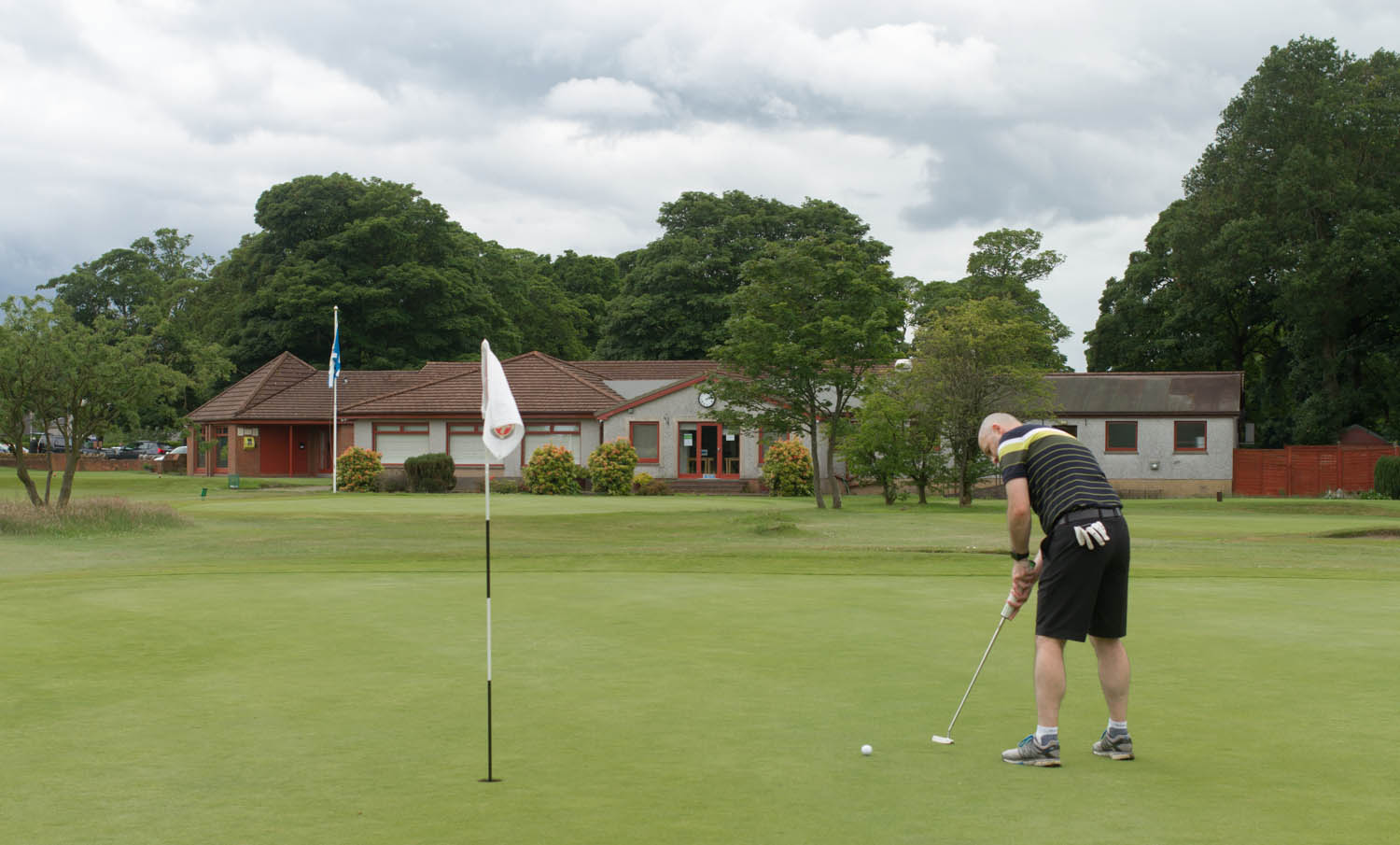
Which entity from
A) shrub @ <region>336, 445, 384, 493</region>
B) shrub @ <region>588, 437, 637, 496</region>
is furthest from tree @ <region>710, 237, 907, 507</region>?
shrub @ <region>336, 445, 384, 493</region>

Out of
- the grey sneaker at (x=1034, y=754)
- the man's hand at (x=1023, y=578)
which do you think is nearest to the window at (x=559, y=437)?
the man's hand at (x=1023, y=578)

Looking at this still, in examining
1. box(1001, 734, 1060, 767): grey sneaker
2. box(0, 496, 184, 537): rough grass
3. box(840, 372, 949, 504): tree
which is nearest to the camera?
box(1001, 734, 1060, 767): grey sneaker

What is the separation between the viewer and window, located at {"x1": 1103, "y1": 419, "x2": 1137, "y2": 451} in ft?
165

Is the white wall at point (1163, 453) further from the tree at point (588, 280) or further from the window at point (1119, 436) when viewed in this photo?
the tree at point (588, 280)

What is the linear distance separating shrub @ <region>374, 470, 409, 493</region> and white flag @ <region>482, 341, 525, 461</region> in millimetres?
40128

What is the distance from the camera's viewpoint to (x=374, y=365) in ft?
229

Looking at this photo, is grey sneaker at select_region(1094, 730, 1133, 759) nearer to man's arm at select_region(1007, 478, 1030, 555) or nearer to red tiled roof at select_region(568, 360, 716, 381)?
man's arm at select_region(1007, 478, 1030, 555)

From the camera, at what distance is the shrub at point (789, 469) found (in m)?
43.8

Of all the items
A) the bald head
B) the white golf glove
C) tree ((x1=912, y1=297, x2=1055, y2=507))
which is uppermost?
tree ((x1=912, y1=297, x2=1055, y2=507))

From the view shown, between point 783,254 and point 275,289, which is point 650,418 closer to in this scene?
point 783,254

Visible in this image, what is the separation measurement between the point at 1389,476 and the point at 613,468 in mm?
27581

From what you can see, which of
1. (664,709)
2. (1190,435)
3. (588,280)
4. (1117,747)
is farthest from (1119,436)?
(588,280)

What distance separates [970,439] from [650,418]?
50.0ft

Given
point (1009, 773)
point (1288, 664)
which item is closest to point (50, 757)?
point (1009, 773)
